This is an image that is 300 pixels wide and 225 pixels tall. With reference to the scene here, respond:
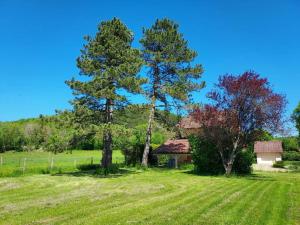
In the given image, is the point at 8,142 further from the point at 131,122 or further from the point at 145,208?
the point at 145,208

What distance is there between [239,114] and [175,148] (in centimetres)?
1678

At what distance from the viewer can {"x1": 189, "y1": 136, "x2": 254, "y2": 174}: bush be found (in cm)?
3250

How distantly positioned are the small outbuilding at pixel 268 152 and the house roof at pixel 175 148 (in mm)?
22168

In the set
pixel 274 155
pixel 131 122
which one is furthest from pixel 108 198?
pixel 274 155

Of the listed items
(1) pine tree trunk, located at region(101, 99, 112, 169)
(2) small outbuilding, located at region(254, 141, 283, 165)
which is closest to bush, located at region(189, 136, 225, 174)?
(1) pine tree trunk, located at region(101, 99, 112, 169)

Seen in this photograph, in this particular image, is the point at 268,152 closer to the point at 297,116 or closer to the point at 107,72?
the point at 297,116

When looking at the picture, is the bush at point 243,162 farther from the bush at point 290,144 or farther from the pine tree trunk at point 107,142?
the bush at point 290,144

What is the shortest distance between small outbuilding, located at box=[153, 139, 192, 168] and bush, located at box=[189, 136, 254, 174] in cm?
1006

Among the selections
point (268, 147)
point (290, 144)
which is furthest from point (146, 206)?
point (290, 144)

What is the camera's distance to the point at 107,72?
95.9 ft

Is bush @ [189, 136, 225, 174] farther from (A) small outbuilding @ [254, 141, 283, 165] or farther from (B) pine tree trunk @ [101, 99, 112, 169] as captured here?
(A) small outbuilding @ [254, 141, 283, 165]

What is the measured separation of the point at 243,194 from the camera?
57.4 ft

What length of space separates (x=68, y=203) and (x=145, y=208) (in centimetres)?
326

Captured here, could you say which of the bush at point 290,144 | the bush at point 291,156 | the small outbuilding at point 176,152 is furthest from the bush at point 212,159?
the bush at point 290,144
